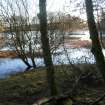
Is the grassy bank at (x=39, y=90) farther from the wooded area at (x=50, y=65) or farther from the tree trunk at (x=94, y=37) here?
the tree trunk at (x=94, y=37)

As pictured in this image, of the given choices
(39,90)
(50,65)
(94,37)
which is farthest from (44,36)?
(39,90)

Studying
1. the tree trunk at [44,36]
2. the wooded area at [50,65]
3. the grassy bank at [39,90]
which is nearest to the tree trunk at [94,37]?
the wooded area at [50,65]

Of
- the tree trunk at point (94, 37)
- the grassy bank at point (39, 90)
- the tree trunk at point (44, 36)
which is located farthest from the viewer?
the tree trunk at point (94, 37)

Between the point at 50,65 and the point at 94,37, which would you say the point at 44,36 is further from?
the point at 94,37

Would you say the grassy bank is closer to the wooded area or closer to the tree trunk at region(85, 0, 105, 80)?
the wooded area

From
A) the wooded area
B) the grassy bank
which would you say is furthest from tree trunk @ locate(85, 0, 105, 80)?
the grassy bank

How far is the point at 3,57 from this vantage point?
1106 inches

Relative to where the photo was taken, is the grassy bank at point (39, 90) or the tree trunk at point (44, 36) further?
the grassy bank at point (39, 90)

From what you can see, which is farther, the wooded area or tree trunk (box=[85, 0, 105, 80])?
tree trunk (box=[85, 0, 105, 80])

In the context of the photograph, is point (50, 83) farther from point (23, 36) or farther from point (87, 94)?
point (23, 36)

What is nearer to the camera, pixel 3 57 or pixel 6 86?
pixel 6 86

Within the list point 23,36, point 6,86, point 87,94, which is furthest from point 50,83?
point 23,36

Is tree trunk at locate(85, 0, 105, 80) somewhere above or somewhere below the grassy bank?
above

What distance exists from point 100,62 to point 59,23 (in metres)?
11.3
